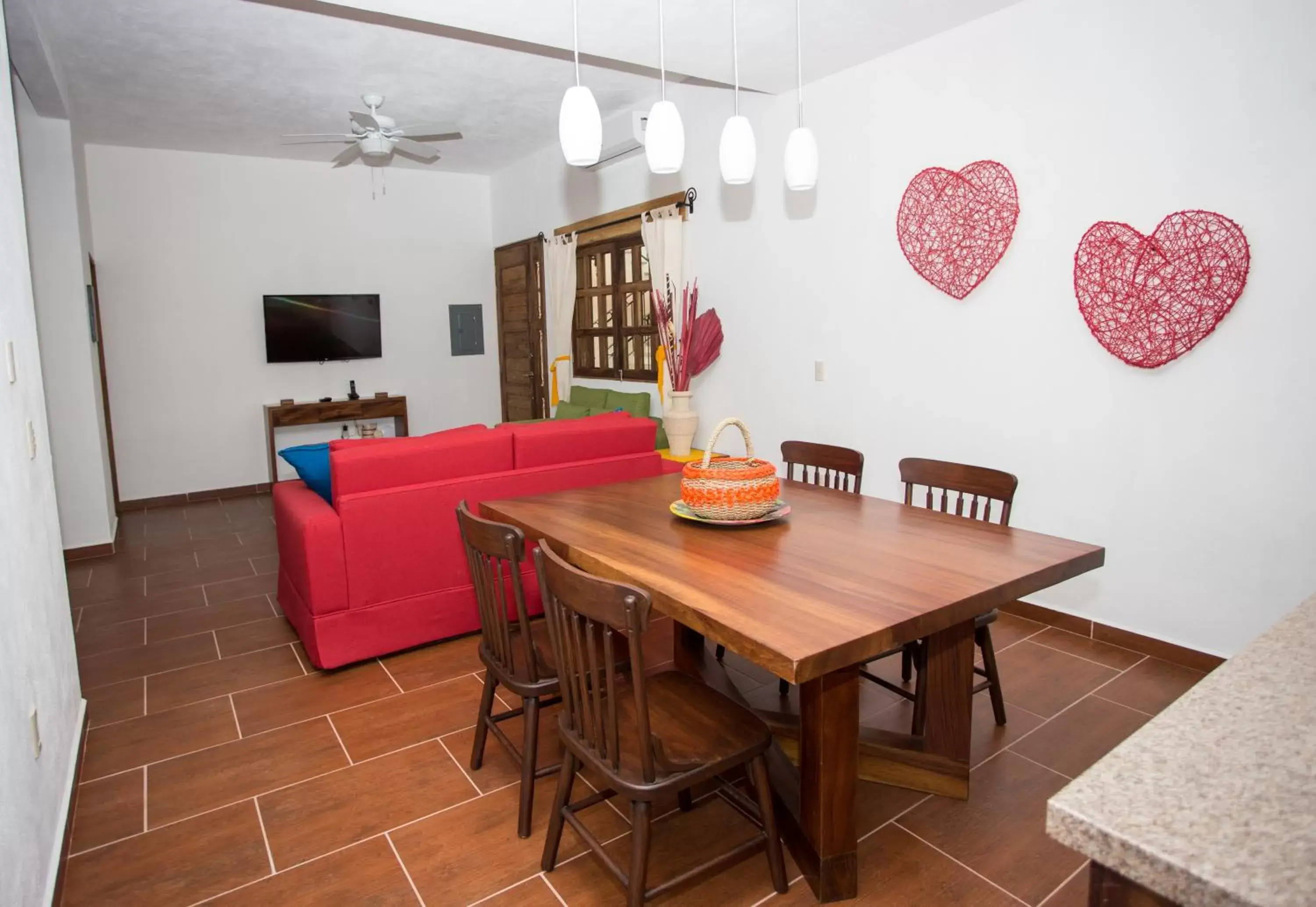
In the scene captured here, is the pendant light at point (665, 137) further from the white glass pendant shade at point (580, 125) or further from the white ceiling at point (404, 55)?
the white ceiling at point (404, 55)

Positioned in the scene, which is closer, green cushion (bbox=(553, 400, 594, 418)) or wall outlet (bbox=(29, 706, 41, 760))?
wall outlet (bbox=(29, 706, 41, 760))

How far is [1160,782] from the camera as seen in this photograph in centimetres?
70

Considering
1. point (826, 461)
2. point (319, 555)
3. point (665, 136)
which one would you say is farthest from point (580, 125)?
point (319, 555)

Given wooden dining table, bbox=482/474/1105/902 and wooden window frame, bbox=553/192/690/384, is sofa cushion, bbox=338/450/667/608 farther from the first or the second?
wooden window frame, bbox=553/192/690/384

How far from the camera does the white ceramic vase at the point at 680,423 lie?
5078 millimetres

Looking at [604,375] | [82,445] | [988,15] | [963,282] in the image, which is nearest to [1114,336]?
[963,282]

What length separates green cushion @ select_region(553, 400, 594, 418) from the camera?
6320 millimetres

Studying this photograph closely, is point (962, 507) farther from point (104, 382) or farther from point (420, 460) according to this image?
point (104, 382)

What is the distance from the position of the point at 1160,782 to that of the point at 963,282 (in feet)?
11.1

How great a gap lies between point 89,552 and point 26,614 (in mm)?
3649

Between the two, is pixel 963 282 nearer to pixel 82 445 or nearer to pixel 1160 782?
pixel 1160 782

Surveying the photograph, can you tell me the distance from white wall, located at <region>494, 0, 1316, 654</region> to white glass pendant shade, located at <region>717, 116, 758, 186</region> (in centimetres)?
171

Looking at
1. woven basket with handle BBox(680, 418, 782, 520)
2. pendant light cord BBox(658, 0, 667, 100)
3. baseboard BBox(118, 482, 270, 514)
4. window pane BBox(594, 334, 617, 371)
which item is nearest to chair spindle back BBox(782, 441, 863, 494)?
woven basket with handle BBox(680, 418, 782, 520)

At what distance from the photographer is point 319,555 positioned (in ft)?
9.98
